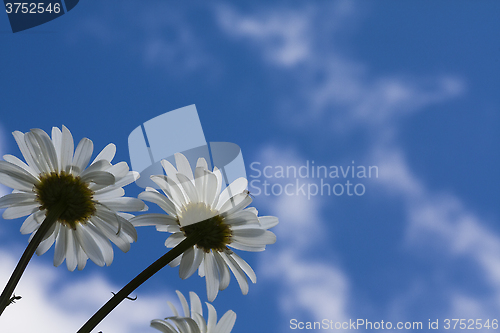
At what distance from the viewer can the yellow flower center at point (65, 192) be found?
80 centimetres

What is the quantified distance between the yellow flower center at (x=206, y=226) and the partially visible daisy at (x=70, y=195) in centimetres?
10

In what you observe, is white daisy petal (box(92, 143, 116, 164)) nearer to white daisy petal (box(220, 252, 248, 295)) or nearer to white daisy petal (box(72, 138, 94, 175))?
white daisy petal (box(72, 138, 94, 175))

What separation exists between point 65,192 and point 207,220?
289 millimetres

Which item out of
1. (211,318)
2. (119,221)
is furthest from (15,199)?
(211,318)

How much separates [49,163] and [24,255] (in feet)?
0.83

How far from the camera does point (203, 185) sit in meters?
0.77

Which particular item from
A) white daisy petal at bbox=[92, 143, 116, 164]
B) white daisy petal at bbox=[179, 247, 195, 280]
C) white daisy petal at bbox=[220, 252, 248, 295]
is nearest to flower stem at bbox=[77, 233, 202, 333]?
white daisy petal at bbox=[179, 247, 195, 280]

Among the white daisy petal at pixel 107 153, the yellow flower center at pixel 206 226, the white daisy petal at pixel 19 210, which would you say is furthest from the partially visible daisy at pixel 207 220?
the white daisy petal at pixel 19 210

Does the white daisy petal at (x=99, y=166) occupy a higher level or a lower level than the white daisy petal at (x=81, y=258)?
higher

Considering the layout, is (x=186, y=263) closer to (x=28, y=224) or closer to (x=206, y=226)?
(x=206, y=226)

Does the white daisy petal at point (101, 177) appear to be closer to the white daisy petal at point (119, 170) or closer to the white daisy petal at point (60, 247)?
the white daisy petal at point (119, 170)

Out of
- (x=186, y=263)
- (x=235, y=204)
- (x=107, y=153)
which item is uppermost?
(x=107, y=153)

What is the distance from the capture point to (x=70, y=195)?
0.80m

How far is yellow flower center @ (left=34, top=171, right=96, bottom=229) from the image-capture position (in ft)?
2.63
